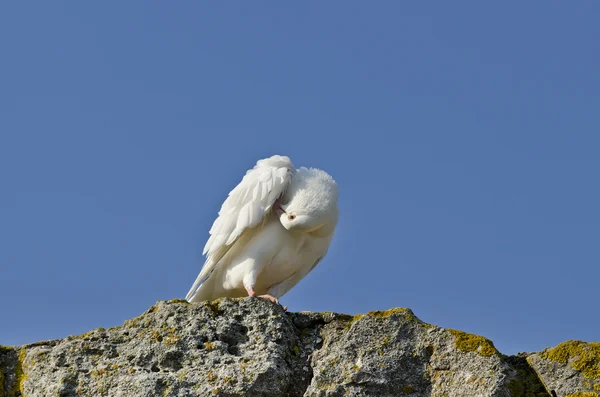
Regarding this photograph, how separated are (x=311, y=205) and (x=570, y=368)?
3499mm

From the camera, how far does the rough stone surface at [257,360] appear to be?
6.61 meters

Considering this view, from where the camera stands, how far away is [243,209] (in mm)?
9633

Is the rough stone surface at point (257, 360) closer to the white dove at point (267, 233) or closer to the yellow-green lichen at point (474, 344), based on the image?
the yellow-green lichen at point (474, 344)

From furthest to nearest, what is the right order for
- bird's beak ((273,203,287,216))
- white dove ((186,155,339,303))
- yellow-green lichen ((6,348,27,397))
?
bird's beak ((273,203,287,216)) → white dove ((186,155,339,303)) → yellow-green lichen ((6,348,27,397))

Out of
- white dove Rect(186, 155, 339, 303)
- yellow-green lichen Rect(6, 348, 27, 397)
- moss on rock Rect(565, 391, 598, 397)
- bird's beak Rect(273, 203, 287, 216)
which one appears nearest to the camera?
moss on rock Rect(565, 391, 598, 397)

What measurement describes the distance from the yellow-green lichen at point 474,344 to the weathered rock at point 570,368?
44 cm

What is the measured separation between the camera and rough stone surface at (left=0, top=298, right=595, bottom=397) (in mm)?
6609

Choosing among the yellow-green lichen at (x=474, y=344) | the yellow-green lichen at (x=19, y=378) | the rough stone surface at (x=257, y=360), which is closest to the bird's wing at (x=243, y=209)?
the rough stone surface at (x=257, y=360)

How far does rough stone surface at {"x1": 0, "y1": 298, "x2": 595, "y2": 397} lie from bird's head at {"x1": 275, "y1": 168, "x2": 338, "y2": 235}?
231 centimetres

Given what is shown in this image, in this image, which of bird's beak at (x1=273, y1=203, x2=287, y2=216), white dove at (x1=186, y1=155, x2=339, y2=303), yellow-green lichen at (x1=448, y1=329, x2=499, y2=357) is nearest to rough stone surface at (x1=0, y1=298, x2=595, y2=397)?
yellow-green lichen at (x1=448, y1=329, x2=499, y2=357)

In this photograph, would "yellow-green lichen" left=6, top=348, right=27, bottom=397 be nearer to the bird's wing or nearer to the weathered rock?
the bird's wing

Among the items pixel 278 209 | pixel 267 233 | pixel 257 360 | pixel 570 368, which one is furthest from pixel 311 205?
pixel 570 368

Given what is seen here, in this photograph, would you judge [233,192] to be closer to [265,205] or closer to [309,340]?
[265,205]

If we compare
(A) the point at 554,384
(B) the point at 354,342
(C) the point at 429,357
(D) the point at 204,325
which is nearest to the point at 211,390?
(D) the point at 204,325
